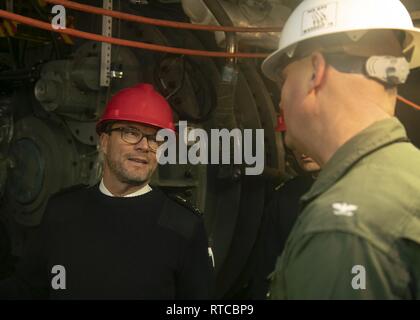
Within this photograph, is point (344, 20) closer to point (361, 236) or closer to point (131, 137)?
point (361, 236)

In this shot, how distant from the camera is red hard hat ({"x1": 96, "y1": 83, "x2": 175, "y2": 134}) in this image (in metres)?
2.71

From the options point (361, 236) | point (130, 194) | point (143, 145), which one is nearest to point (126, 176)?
point (130, 194)

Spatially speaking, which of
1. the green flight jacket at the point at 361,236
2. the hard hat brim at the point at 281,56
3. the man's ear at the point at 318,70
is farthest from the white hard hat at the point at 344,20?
the green flight jacket at the point at 361,236

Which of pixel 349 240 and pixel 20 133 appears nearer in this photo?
pixel 349 240

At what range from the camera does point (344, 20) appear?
5.10ft

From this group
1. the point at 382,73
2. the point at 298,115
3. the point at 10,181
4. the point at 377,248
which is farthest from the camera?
the point at 10,181

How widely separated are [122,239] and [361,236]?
4.87 feet

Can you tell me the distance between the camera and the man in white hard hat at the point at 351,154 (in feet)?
3.51

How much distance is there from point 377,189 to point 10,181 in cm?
311

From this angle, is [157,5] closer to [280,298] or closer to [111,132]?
[111,132]

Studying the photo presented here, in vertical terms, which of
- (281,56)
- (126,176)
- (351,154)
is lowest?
(351,154)

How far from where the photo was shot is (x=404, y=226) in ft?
3.67

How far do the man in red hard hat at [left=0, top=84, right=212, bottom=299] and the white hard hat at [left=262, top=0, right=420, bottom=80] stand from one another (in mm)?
1048
